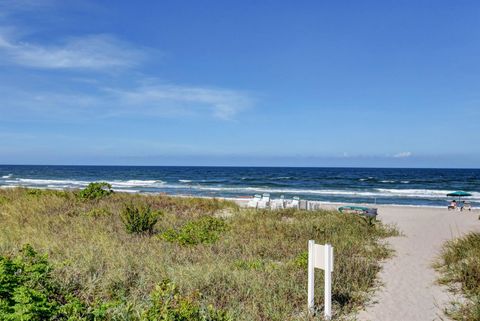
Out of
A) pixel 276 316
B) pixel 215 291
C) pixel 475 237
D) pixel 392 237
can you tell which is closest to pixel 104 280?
pixel 215 291

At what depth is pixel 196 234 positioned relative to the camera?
10242 mm

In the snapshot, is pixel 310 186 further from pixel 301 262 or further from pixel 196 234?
pixel 301 262

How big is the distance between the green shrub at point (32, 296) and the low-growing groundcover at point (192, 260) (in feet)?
0.46

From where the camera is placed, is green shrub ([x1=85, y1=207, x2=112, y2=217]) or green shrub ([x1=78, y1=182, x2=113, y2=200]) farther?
green shrub ([x1=78, y1=182, x2=113, y2=200])

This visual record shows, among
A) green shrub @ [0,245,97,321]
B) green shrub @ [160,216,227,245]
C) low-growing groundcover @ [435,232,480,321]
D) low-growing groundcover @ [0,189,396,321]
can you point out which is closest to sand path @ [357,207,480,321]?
low-growing groundcover @ [435,232,480,321]

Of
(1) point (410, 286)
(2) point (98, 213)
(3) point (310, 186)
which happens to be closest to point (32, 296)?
(1) point (410, 286)

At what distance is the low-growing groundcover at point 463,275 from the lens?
5773mm

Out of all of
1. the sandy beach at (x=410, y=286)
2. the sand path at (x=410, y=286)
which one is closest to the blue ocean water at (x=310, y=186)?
the sand path at (x=410, y=286)

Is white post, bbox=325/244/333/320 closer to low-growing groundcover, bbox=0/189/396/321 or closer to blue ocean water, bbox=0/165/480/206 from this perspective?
low-growing groundcover, bbox=0/189/396/321

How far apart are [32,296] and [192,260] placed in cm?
433

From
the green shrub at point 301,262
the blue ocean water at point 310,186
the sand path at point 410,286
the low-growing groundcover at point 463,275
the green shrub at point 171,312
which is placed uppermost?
the green shrub at point 171,312

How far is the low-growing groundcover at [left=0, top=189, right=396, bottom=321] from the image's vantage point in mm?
5180

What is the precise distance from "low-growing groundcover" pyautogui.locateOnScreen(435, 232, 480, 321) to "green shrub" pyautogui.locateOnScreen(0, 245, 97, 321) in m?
5.02

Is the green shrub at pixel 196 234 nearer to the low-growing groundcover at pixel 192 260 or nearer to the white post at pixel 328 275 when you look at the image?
the low-growing groundcover at pixel 192 260
